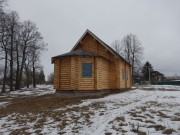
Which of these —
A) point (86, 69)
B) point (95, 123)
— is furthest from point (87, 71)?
point (95, 123)

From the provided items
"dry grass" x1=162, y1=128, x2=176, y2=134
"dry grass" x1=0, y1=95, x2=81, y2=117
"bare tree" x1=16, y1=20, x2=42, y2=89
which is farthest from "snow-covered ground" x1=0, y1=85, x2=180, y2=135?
"bare tree" x1=16, y1=20, x2=42, y2=89

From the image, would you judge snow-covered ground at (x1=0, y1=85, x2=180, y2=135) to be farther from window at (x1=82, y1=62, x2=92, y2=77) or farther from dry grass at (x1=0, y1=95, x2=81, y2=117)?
window at (x1=82, y1=62, x2=92, y2=77)

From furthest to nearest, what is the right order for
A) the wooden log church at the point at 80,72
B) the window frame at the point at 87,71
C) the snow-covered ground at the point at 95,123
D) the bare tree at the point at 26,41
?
the bare tree at the point at 26,41 → the window frame at the point at 87,71 → the wooden log church at the point at 80,72 → the snow-covered ground at the point at 95,123

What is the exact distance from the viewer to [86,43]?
25125 mm

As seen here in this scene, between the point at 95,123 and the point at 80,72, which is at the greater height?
the point at 80,72

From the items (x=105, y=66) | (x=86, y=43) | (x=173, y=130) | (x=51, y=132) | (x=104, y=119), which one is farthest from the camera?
(x=86, y=43)

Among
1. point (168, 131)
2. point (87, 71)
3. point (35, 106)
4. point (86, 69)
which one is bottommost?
point (168, 131)

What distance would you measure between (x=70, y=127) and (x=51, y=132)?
87cm

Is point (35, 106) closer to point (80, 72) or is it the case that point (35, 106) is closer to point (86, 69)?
point (80, 72)

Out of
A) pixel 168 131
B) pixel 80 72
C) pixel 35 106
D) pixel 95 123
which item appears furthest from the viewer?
pixel 80 72

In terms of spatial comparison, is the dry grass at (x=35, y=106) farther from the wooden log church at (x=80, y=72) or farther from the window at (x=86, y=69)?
the window at (x=86, y=69)

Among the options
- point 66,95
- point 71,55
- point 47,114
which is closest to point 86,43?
point 71,55

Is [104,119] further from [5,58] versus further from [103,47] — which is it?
[5,58]

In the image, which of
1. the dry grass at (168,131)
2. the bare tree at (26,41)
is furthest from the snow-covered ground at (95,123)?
the bare tree at (26,41)
